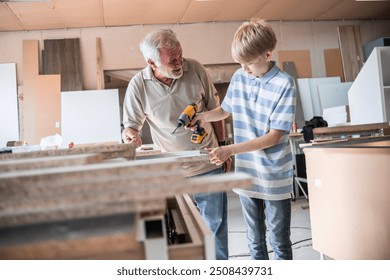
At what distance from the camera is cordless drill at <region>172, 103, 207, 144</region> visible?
1.55m

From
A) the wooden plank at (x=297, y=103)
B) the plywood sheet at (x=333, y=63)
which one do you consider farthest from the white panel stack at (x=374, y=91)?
the plywood sheet at (x=333, y=63)

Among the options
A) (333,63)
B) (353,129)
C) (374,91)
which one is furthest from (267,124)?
(333,63)

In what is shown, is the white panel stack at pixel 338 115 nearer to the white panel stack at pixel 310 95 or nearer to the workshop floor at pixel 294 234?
the white panel stack at pixel 310 95

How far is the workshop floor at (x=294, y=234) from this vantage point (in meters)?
2.11

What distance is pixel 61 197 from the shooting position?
1.52ft

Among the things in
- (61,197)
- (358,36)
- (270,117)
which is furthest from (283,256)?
(358,36)

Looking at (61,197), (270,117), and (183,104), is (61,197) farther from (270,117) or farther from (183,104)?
(183,104)

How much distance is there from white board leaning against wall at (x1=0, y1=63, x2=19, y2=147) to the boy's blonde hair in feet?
14.0

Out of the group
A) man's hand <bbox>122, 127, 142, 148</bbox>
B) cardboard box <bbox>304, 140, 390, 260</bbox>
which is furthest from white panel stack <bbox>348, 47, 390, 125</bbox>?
man's hand <bbox>122, 127, 142, 148</bbox>

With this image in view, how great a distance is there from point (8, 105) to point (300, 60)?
4.15 metres

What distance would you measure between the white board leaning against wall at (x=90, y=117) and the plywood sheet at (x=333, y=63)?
125 inches

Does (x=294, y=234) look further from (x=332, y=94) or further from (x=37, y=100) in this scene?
(x=37, y=100)

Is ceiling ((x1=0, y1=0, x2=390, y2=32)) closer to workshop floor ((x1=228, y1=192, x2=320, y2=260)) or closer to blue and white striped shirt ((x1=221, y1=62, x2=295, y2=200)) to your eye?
workshop floor ((x1=228, y1=192, x2=320, y2=260))

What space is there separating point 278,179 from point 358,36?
5.17 m
